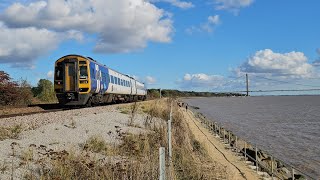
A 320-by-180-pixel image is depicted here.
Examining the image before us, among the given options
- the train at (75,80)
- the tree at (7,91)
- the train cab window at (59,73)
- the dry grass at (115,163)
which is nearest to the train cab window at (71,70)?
the train at (75,80)

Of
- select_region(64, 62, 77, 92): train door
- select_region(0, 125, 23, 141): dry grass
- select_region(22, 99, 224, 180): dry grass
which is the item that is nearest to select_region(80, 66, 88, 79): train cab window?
select_region(64, 62, 77, 92): train door

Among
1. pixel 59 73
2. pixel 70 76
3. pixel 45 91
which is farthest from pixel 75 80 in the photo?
pixel 45 91

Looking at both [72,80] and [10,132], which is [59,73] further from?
[10,132]

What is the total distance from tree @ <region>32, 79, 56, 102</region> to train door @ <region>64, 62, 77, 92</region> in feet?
52.3

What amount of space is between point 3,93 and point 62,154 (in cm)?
2412

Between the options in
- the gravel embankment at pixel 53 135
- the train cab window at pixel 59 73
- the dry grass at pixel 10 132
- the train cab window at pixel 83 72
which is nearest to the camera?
the gravel embankment at pixel 53 135

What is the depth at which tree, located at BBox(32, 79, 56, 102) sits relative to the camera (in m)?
41.5

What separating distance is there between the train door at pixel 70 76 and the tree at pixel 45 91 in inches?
628

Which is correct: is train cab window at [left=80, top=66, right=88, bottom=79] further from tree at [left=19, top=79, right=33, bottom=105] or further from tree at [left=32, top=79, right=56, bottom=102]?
tree at [left=32, top=79, right=56, bottom=102]

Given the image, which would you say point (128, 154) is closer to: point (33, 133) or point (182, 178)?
point (182, 178)

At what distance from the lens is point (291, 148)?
2673 centimetres

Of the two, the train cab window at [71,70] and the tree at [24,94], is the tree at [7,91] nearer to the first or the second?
the tree at [24,94]

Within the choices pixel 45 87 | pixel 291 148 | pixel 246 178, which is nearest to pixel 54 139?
pixel 246 178

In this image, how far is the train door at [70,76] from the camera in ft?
82.6
